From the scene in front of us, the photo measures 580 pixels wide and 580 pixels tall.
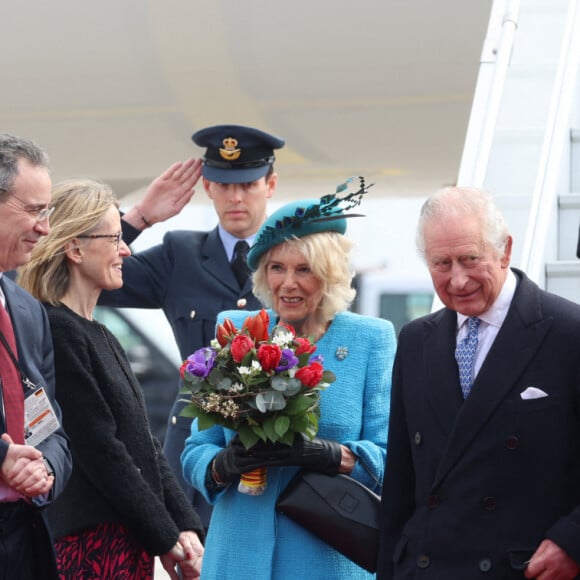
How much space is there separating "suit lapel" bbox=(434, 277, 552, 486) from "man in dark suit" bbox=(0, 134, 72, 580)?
934mm

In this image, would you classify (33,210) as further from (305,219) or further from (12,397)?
(305,219)

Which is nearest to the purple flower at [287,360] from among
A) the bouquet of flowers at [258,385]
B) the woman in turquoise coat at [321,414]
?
the bouquet of flowers at [258,385]

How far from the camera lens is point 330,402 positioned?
3477mm

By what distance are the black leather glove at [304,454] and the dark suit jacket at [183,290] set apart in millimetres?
1361

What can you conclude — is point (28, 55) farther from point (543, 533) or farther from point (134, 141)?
point (543, 533)

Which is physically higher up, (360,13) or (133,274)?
(360,13)

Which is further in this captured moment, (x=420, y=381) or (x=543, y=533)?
(x=420, y=381)

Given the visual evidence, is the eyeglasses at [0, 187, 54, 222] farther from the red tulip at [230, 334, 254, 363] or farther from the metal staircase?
the metal staircase

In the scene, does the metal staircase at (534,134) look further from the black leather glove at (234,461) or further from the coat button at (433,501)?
the coat button at (433,501)

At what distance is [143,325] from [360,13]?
10.3 m

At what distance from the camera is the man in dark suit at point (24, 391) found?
2.88 m

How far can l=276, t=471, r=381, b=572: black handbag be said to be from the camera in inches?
128

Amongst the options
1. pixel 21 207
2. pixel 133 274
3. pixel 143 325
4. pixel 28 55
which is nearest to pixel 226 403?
pixel 21 207

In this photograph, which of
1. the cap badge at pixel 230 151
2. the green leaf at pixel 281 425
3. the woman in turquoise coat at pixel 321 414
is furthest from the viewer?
the cap badge at pixel 230 151
